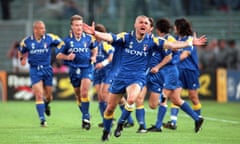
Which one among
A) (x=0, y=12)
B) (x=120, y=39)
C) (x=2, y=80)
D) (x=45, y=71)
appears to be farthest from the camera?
(x=0, y=12)

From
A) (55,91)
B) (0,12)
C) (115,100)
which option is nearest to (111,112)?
(115,100)

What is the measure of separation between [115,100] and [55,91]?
17846 mm

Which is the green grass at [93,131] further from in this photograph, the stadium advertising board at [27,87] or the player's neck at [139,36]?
the stadium advertising board at [27,87]

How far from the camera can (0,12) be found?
3409 centimetres

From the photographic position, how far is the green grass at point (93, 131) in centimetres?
1454

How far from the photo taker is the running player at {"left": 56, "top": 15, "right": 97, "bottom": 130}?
1761cm

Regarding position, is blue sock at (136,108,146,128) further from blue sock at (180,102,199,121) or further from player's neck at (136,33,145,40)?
player's neck at (136,33,145,40)

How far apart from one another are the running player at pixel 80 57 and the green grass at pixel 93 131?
0.79 meters

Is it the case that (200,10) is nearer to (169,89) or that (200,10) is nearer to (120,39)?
(169,89)

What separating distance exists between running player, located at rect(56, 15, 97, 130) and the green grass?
0.79m

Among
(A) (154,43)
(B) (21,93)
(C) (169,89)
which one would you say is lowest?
(B) (21,93)

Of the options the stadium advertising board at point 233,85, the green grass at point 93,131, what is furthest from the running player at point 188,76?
the stadium advertising board at point 233,85

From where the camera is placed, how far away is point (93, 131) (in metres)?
16.7

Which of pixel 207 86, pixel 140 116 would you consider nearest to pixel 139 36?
pixel 140 116
